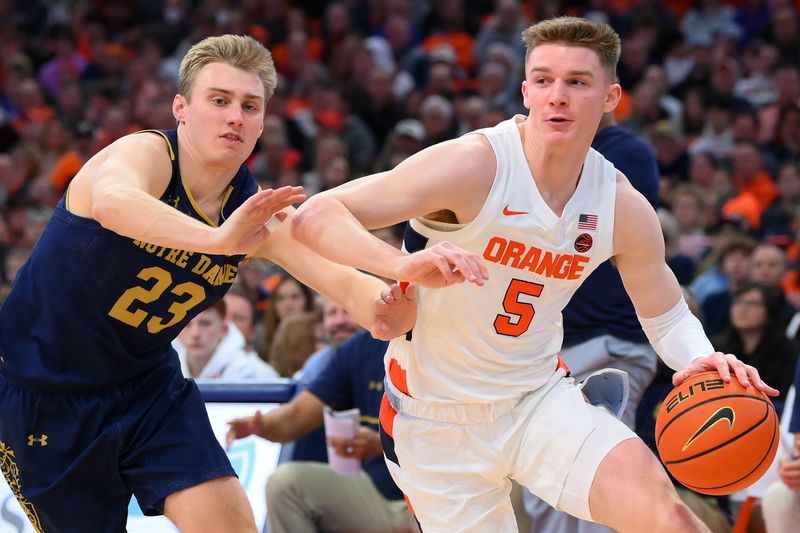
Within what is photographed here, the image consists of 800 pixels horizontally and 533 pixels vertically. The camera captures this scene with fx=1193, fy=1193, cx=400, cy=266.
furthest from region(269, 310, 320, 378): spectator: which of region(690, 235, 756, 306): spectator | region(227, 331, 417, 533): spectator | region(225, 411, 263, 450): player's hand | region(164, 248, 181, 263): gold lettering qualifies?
region(164, 248, 181, 263): gold lettering

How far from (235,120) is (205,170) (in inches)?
9.4

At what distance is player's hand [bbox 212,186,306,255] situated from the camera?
3.71 m

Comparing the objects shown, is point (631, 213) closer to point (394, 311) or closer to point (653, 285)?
point (653, 285)

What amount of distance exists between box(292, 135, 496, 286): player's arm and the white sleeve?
916 millimetres

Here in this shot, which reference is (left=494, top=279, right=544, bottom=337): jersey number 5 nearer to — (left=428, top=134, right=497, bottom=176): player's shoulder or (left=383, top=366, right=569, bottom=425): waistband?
(left=383, top=366, right=569, bottom=425): waistband

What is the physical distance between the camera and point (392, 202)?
4.04m

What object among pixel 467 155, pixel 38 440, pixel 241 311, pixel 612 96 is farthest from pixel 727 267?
pixel 38 440

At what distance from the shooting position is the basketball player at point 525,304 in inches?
163

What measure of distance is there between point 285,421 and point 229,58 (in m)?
2.42

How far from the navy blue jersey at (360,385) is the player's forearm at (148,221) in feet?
8.69

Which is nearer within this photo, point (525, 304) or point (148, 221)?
point (148, 221)

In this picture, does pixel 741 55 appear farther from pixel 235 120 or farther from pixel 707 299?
pixel 235 120

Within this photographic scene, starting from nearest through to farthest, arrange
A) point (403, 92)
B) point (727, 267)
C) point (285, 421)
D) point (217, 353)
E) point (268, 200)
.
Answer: point (268, 200) → point (285, 421) → point (217, 353) → point (727, 267) → point (403, 92)

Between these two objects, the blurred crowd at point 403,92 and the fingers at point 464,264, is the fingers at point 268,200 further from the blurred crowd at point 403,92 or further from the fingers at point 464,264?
the blurred crowd at point 403,92
